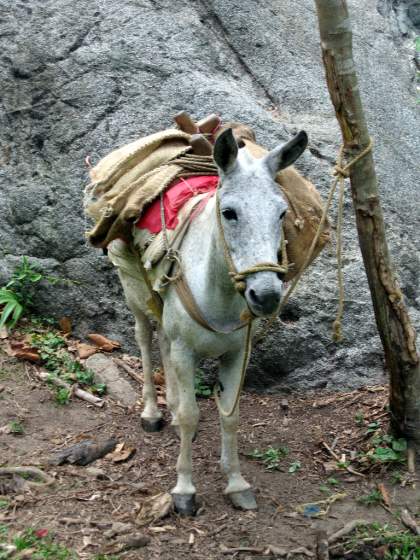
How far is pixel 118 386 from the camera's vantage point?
6160 mm

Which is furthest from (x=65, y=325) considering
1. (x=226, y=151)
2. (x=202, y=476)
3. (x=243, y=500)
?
(x=226, y=151)

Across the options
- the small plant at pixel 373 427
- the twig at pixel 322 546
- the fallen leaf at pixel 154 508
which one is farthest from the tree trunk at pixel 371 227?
the fallen leaf at pixel 154 508

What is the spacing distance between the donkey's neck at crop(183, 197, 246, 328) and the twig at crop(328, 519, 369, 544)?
53.6 inches

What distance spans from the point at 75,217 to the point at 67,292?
28.5 inches

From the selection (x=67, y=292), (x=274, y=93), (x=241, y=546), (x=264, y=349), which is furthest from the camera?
(x=274, y=93)

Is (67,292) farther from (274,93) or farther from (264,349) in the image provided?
(274,93)

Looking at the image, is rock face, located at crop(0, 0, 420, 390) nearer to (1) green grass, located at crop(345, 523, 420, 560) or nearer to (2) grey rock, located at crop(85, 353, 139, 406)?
(2) grey rock, located at crop(85, 353, 139, 406)

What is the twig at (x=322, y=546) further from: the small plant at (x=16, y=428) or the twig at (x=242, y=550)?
the small plant at (x=16, y=428)

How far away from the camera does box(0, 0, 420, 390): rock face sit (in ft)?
20.5

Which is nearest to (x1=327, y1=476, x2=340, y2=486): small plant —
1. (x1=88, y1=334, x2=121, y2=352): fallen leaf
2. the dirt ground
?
the dirt ground

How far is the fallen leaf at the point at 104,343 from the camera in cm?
662

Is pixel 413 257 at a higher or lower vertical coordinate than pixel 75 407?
higher

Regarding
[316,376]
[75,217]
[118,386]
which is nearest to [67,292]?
[75,217]

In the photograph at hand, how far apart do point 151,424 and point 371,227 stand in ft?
7.71
